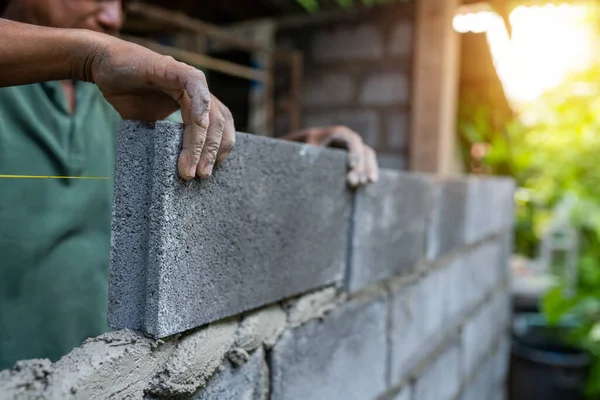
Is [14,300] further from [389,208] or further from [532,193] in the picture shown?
[532,193]

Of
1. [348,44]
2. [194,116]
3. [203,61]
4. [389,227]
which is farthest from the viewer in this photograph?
[348,44]

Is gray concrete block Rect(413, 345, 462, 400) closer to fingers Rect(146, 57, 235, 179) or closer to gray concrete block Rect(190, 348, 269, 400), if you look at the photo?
gray concrete block Rect(190, 348, 269, 400)

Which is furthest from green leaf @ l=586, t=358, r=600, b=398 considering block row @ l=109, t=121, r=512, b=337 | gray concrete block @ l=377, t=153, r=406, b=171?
block row @ l=109, t=121, r=512, b=337

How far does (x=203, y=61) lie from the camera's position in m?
3.30

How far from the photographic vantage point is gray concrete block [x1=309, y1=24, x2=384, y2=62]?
363 cm

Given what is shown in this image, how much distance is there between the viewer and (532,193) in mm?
5980

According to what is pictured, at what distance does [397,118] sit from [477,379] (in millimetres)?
1769

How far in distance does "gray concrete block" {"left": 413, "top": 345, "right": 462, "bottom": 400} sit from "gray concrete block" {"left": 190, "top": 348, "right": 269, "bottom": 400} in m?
1.14

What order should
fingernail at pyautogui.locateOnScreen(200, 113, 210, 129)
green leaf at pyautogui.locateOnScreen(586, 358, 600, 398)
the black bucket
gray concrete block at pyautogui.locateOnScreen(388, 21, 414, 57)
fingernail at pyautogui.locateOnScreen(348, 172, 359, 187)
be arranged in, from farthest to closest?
1. the black bucket
2. green leaf at pyautogui.locateOnScreen(586, 358, 600, 398)
3. gray concrete block at pyautogui.locateOnScreen(388, 21, 414, 57)
4. fingernail at pyautogui.locateOnScreen(348, 172, 359, 187)
5. fingernail at pyautogui.locateOnScreen(200, 113, 210, 129)

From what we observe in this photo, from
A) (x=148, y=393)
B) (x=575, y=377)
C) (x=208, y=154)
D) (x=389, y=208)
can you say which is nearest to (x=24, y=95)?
(x=208, y=154)

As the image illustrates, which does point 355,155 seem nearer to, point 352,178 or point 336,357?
point 352,178

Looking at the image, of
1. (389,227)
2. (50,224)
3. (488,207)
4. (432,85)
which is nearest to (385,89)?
(432,85)

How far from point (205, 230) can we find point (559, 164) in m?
5.20

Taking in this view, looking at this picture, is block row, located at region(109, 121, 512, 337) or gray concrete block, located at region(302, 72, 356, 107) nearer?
block row, located at region(109, 121, 512, 337)
